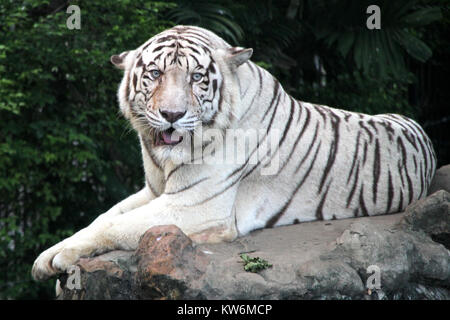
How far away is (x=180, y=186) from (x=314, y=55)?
467 cm

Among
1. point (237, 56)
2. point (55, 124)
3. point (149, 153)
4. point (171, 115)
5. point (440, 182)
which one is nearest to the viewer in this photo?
point (171, 115)

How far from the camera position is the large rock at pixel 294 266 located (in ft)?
10.6

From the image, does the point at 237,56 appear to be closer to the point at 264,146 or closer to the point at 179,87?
the point at 179,87

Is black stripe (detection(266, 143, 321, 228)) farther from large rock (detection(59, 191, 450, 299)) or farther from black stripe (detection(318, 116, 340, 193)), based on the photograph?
large rock (detection(59, 191, 450, 299))

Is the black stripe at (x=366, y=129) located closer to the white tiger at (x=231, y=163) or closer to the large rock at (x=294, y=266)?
the white tiger at (x=231, y=163)

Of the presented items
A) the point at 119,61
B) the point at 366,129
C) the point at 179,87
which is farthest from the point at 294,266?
the point at 119,61

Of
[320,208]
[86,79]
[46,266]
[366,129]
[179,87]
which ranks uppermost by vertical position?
[86,79]

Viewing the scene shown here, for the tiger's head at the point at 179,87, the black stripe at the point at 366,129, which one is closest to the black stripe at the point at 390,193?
the black stripe at the point at 366,129

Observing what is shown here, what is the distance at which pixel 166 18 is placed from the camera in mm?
6863

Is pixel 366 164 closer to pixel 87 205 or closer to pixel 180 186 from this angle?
pixel 180 186

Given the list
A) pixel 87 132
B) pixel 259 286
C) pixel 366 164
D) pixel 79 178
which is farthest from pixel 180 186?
pixel 87 132

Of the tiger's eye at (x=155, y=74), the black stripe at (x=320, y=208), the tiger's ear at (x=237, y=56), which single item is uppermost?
the tiger's ear at (x=237, y=56)

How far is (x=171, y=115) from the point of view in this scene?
3592 millimetres

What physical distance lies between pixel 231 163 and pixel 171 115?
586 millimetres
